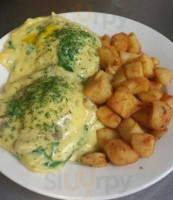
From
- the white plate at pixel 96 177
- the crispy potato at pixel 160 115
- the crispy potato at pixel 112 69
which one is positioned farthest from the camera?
the crispy potato at pixel 112 69

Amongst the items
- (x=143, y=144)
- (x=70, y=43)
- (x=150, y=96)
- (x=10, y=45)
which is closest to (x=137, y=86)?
(x=150, y=96)

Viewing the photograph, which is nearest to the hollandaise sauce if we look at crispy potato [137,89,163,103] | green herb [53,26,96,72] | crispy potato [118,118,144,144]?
green herb [53,26,96,72]

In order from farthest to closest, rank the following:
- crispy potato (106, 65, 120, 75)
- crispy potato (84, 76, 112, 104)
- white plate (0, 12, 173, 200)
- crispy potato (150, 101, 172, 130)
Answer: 1. crispy potato (106, 65, 120, 75)
2. crispy potato (84, 76, 112, 104)
3. crispy potato (150, 101, 172, 130)
4. white plate (0, 12, 173, 200)

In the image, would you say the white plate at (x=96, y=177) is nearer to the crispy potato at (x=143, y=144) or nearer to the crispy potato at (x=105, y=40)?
the crispy potato at (x=143, y=144)

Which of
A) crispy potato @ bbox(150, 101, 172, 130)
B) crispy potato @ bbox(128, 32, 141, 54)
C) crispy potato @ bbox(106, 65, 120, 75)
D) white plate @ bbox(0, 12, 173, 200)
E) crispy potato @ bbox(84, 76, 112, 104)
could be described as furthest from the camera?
crispy potato @ bbox(128, 32, 141, 54)

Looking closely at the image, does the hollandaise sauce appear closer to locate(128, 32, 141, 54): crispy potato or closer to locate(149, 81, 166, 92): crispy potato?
locate(128, 32, 141, 54): crispy potato

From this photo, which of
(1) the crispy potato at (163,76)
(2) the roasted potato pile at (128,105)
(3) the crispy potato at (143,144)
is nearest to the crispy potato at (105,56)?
(2) the roasted potato pile at (128,105)

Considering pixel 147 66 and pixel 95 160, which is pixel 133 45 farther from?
pixel 95 160

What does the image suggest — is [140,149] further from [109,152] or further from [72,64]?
[72,64]

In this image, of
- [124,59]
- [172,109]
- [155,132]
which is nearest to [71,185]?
[155,132]
